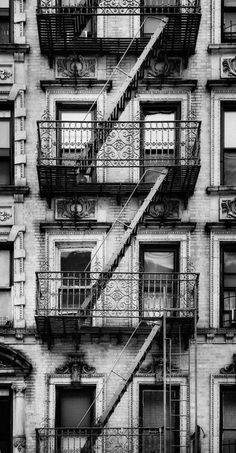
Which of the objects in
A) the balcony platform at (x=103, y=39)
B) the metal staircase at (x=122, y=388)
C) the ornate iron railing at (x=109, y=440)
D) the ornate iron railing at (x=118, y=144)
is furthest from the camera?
the balcony platform at (x=103, y=39)

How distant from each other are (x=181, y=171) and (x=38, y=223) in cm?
333

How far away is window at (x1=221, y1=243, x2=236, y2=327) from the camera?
112 feet

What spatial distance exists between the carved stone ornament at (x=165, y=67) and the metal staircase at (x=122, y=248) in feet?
8.40

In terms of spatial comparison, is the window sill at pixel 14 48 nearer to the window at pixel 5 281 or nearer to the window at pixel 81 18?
the window at pixel 81 18

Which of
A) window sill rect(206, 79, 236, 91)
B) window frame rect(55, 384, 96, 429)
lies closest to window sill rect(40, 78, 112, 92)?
window sill rect(206, 79, 236, 91)

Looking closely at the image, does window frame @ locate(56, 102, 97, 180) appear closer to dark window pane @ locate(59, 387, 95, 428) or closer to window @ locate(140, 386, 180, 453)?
dark window pane @ locate(59, 387, 95, 428)

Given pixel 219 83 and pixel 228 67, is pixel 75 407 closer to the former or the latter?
pixel 219 83

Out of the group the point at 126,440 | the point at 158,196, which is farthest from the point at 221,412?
the point at 158,196

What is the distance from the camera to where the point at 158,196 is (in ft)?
112

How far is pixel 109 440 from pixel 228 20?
9.75m

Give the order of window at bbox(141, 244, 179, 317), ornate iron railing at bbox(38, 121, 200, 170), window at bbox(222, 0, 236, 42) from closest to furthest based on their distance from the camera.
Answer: ornate iron railing at bbox(38, 121, 200, 170)
window at bbox(141, 244, 179, 317)
window at bbox(222, 0, 236, 42)

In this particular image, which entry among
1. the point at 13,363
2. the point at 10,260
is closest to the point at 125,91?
the point at 10,260

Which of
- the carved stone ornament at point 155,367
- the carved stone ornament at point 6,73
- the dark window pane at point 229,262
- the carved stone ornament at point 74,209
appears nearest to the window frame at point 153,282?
the carved stone ornament at point 155,367

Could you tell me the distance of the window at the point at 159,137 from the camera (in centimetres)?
3441
